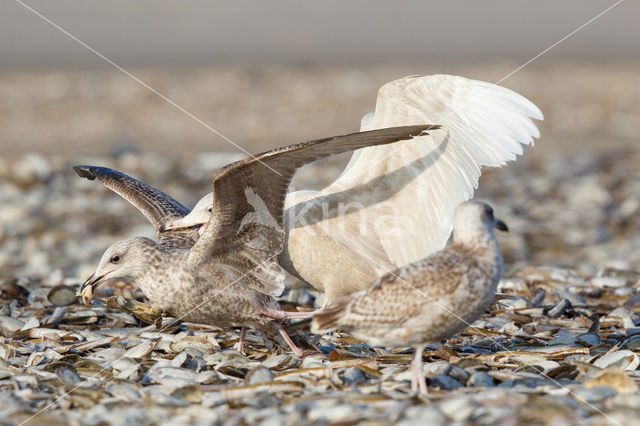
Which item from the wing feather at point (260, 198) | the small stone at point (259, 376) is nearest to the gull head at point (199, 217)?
the wing feather at point (260, 198)

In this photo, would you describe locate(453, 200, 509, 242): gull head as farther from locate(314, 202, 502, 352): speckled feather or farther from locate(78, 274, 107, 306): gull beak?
locate(78, 274, 107, 306): gull beak

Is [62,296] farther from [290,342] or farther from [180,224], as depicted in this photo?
[290,342]

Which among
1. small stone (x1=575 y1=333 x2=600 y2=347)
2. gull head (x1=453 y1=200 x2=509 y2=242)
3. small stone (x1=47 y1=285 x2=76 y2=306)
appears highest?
gull head (x1=453 y1=200 x2=509 y2=242)

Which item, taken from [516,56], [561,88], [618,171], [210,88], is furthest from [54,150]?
[516,56]

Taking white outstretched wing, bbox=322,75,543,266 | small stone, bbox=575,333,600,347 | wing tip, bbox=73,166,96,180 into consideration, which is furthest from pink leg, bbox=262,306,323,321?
wing tip, bbox=73,166,96,180

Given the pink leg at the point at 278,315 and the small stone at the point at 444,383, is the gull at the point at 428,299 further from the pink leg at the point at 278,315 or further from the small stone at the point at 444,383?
the pink leg at the point at 278,315

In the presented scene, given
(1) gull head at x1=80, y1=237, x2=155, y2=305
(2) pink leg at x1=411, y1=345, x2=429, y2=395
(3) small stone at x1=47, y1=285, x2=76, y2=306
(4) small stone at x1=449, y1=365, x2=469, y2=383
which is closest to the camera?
(2) pink leg at x1=411, y1=345, x2=429, y2=395
